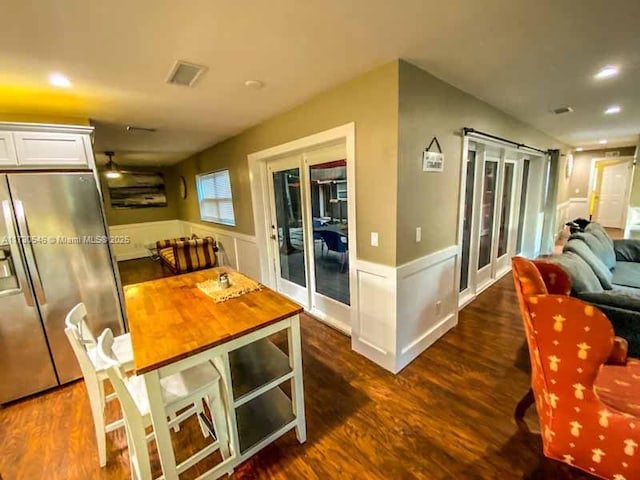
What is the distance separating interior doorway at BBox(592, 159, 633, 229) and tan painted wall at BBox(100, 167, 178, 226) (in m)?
12.2

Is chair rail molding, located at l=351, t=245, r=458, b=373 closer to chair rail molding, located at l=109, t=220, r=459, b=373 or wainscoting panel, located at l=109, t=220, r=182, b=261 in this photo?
chair rail molding, located at l=109, t=220, r=459, b=373

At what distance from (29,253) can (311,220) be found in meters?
2.42

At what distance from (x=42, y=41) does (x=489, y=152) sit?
4.18m

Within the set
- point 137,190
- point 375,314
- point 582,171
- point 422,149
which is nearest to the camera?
point 422,149

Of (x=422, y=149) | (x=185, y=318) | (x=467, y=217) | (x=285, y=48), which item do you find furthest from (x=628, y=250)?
(x=185, y=318)

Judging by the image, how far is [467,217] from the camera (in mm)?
3201

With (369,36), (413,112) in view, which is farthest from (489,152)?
(369,36)

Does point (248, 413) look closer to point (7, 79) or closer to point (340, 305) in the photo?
point (340, 305)

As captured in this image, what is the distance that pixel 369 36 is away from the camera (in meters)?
1.56

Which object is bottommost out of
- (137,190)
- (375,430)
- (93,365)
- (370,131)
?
(375,430)

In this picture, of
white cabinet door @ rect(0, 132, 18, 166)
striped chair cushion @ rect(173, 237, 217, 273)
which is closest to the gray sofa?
white cabinet door @ rect(0, 132, 18, 166)

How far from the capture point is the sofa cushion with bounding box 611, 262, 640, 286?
9.43 ft

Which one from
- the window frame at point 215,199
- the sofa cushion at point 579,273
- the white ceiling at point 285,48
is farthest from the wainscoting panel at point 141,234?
the sofa cushion at point 579,273

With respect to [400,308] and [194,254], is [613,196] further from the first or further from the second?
[194,254]
